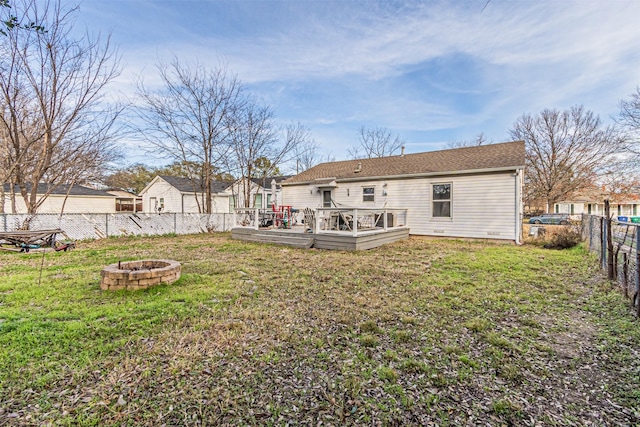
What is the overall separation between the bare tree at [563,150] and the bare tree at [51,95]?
1242 inches

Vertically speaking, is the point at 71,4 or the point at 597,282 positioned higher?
the point at 71,4

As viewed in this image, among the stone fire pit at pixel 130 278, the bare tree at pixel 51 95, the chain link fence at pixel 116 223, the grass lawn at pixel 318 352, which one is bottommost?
the grass lawn at pixel 318 352

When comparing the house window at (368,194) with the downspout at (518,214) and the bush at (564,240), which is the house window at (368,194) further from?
the bush at (564,240)

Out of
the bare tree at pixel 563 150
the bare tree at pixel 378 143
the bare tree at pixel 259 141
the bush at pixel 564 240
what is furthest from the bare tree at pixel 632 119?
the bare tree at pixel 259 141

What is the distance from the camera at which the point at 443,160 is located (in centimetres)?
1182

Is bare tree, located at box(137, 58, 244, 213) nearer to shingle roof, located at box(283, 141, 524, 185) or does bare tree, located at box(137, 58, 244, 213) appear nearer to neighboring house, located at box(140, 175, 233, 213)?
shingle roof, located at box(283, 141, 524, 185)

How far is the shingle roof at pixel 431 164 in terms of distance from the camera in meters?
10.2

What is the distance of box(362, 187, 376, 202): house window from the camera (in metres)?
12.6

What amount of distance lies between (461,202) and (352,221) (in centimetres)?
425

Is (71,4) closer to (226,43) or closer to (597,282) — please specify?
(226,43)

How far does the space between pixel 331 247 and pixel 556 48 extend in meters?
9.18

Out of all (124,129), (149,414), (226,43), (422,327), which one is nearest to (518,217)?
(422,327)

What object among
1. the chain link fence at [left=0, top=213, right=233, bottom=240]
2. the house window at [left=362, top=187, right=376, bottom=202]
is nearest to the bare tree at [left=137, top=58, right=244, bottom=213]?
the chain link fence at [left=0, top=213, right=233, bottom=240]

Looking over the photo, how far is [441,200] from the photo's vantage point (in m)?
11.0
